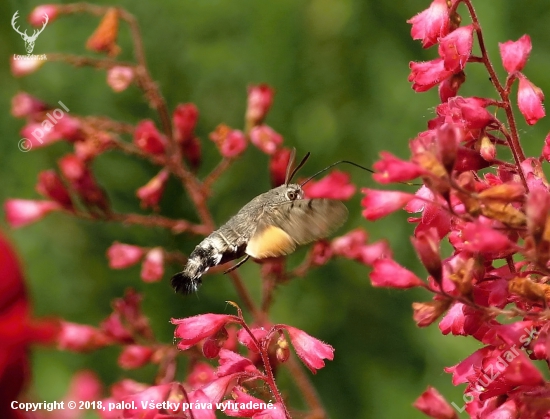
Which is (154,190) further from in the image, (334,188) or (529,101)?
(529,101)

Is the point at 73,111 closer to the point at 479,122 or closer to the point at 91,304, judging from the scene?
the point at 91,304

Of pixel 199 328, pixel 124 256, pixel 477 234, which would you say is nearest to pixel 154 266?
pixel 124 256

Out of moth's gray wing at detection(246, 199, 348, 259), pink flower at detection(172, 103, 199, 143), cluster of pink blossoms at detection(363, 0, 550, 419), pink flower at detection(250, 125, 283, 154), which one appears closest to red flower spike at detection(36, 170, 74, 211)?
pink flower at detection(172, 103, 199, 143)

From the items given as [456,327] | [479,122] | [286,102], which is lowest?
[286,102]

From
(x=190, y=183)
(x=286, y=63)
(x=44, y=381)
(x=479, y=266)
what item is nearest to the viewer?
(x=479, y=266)

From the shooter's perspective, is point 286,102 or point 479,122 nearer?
point 479,122

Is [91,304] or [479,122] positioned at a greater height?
[479,122]

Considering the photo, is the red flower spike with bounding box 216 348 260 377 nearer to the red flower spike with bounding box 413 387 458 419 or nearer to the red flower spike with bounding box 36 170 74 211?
the red flower spike with bounding box 413 387 458 419

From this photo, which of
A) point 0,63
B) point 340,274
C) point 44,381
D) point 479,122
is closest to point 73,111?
point 0,63
